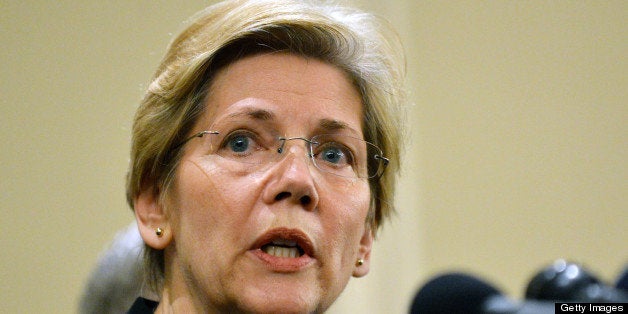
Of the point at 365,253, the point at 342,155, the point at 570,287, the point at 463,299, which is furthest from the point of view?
the point at 365,253

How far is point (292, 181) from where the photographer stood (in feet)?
5.53

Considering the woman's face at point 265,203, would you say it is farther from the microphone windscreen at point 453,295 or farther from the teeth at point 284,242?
the microphone windscreen at point 453,295

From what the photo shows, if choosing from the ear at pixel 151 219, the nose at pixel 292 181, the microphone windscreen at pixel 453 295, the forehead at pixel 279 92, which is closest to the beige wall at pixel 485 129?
the ear at pixel 151 219

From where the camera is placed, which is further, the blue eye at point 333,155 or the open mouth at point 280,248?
the blue eye at point 333,155

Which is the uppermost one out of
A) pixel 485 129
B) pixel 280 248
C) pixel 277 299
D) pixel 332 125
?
pixel 485 129

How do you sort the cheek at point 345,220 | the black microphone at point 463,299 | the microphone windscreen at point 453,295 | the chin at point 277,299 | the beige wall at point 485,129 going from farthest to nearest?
1. the beige wall at point 485,129
2. the cheek at point 345,220
3. the chin at point 277,299
4. the microphone windscreen at point 453,295
5. the black microphone at point 463,299

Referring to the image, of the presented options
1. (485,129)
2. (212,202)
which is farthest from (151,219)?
(485,129)

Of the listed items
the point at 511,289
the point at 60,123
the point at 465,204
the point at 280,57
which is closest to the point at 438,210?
the point at 465,204

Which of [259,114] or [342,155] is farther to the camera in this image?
[342,155]

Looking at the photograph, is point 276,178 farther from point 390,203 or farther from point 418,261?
point 418,261

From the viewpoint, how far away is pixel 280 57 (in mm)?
1854

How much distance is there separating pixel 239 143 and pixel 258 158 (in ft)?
0.20

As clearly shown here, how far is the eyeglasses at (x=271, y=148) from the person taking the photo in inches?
69.4

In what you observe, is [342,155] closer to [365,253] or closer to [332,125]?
[332,125]
